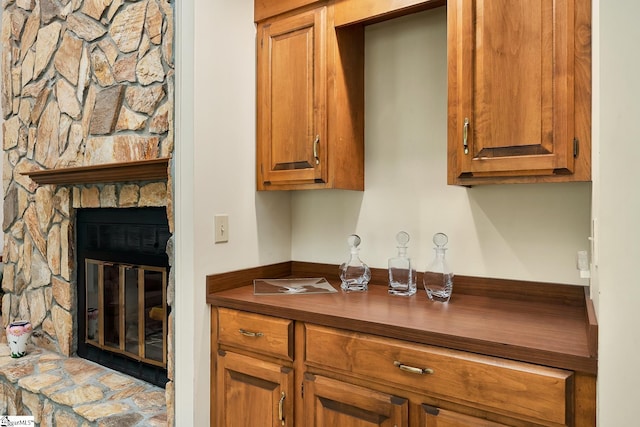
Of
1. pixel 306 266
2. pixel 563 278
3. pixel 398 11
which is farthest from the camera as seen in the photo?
pixel 306 266

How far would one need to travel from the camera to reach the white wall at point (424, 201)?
1.62m

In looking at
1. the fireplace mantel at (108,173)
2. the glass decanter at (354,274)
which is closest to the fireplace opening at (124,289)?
the fireplace mantel at (108,173)

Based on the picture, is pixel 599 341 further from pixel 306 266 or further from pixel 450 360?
pixel 306 266

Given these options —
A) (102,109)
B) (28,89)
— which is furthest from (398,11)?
(28,89)

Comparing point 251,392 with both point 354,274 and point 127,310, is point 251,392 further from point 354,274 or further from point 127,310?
point 127,310

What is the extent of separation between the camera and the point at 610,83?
0.94 meters

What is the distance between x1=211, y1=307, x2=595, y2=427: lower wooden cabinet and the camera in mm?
1124

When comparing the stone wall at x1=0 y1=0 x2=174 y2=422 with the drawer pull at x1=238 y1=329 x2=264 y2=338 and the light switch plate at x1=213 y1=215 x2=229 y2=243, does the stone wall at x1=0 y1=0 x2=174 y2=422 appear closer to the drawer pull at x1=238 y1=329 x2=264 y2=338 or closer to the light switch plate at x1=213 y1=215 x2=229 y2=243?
the light switch plate at x1=213 y1=215 x2=229 y2=243

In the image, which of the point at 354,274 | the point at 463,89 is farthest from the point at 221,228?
the point at 463,89

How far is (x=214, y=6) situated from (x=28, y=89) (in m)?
1.70

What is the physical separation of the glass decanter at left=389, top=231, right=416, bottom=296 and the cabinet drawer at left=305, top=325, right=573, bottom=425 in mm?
431

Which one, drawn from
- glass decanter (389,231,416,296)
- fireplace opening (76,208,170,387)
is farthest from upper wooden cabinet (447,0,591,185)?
fireplace opening (76,208,170,387)

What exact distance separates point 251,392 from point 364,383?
0.52 meters

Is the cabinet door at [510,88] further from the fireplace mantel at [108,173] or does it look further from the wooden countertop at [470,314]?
→ the fireplace mantel at [108,173]
